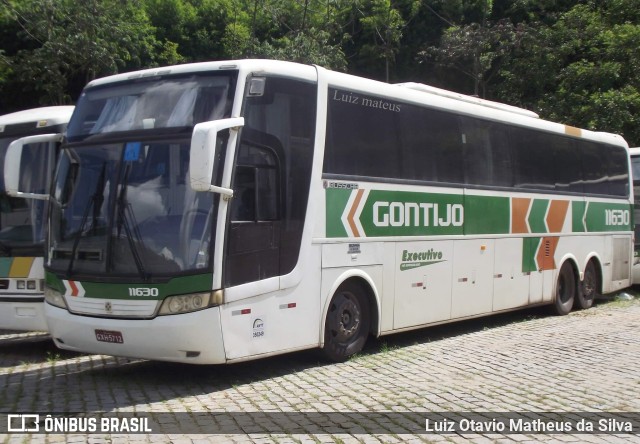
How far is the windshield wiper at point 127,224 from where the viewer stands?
7652 mm

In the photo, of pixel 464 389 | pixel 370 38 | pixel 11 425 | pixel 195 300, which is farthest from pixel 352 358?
pixel 370 38

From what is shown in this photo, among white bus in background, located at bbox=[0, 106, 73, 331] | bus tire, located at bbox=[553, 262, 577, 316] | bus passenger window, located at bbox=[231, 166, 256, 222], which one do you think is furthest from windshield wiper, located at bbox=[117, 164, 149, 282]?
bus tire, located at bbox=[553, 262, 577, 316]

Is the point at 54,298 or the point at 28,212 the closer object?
the point at 54,298

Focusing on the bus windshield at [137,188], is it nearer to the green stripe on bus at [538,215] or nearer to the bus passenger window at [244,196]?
the bus passenger window at [244,196]

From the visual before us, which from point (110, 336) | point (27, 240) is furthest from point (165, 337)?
point (27, 240)

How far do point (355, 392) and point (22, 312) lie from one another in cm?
490

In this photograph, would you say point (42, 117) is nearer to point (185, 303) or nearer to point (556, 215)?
point (185, 303)

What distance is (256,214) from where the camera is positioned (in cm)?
810

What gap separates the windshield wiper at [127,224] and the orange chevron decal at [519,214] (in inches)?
287

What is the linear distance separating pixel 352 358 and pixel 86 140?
4232 millimetres

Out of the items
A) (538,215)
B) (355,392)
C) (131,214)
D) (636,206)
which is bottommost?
(355,392)

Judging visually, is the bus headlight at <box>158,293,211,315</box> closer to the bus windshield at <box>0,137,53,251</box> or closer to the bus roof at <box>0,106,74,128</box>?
the bus windshield at <box>0,137,53,251</box>

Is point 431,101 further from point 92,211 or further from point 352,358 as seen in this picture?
point 92,211

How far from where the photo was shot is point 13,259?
10.1 metres
